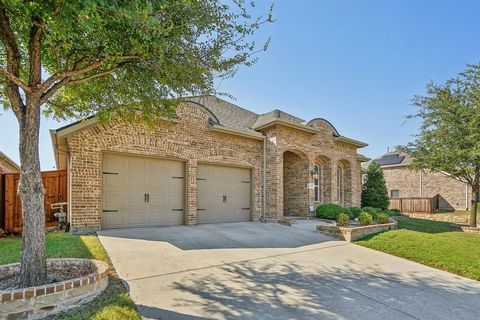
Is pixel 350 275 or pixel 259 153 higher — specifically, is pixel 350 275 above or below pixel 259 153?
below

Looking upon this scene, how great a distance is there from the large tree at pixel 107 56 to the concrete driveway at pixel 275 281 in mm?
1798

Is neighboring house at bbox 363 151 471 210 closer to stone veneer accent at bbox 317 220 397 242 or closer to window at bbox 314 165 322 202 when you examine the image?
window at bbox 314 165 322 202

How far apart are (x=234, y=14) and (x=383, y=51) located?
8676 millimetres

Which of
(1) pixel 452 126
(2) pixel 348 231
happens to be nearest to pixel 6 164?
(2) pixel 348 231

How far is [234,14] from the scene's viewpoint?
456cm

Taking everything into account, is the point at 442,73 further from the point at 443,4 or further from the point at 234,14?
the point at 234,14

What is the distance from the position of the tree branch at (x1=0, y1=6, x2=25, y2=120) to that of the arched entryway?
10496 mm

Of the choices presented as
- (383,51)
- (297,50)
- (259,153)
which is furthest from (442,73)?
(259,153)

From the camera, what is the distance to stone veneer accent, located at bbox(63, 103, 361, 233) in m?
7.67

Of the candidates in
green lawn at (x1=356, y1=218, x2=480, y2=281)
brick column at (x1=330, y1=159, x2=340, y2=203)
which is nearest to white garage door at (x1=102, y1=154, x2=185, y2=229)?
green lawn at (x1=356, y1=218, x2=480, y2=281)

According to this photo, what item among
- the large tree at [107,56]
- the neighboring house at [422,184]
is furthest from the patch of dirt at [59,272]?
the neighboring house at [422,184]

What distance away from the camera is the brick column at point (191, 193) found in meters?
9.43

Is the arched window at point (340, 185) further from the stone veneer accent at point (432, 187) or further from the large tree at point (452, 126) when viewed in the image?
the stone veneer accent at point (432, 187)

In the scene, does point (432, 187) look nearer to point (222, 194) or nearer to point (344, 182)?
point (344, 182)
